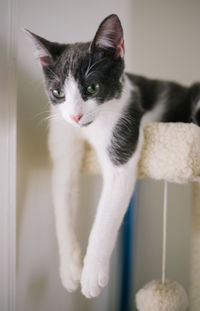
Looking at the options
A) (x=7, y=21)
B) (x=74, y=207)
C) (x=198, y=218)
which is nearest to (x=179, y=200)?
(x=198, y=218)

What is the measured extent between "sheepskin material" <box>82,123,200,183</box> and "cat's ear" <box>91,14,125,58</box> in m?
0.22

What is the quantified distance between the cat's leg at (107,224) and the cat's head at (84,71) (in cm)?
15

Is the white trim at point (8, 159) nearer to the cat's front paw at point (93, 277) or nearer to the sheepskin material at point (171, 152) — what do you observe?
the cat's front paw at point (93, 277)

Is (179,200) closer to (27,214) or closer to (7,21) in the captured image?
(27,214)

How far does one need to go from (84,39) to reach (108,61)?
7.6 inches

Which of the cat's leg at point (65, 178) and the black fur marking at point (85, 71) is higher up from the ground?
the black fur marking at point (85, 71)

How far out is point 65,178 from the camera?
80 centimetres

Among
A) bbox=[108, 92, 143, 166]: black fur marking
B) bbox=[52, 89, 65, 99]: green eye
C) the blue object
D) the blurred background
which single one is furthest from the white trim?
the blue object

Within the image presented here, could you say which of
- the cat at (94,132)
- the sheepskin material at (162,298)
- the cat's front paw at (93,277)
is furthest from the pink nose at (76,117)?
the sheepskin material at (162,298)

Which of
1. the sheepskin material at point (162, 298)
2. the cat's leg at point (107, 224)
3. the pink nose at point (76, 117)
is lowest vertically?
the sheepskin material at point (162, 298)

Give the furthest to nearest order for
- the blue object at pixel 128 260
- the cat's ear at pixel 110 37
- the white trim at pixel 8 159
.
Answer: the blue object at pixel 128 260 → the white trim at pixel 8 159 → the cat's ear at pixel 110 37

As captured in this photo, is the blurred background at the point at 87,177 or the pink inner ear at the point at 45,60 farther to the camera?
the blurred background at the point at 87,177

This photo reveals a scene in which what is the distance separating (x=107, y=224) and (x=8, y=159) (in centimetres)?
31

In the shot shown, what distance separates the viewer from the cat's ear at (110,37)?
1.91 ft
